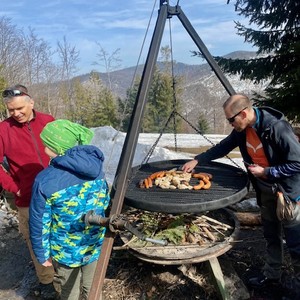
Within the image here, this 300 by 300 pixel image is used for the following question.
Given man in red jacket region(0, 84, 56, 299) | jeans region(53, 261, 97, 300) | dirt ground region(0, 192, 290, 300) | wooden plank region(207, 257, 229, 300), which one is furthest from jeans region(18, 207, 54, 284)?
wooden plank region(207, 257, 229, 300)

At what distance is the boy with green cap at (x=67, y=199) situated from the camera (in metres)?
2.00

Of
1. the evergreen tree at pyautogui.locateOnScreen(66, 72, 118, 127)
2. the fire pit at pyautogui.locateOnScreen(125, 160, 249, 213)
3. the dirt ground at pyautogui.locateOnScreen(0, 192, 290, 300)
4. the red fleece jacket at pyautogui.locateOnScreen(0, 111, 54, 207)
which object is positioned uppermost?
the red fleece jacket at pyautogui.locateOnScreen(0, 111, 54, 207)

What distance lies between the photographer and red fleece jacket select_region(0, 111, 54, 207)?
2.62 meters

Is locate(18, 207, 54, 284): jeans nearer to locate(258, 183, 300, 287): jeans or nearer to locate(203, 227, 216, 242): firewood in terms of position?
locate(203, 227, 216, 242): firewood

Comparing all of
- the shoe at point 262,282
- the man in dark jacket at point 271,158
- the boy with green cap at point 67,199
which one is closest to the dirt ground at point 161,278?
the shoe at point 262,282

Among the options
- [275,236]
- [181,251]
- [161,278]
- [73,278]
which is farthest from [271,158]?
[73,278]

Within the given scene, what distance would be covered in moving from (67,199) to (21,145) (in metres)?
0.90

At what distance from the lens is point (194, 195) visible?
2650 millimetres

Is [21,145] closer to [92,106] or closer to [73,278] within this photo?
[73,278]

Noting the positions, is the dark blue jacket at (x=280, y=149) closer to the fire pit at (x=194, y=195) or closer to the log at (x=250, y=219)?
the fire pit at (x=194, y=195)

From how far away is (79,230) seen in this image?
7.02ft

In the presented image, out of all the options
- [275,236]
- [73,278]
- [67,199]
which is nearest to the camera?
[67,199]

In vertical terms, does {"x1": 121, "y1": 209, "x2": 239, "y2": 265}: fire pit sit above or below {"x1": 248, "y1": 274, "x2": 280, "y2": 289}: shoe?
above

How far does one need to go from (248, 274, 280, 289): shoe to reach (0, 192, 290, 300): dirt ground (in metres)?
0.05
